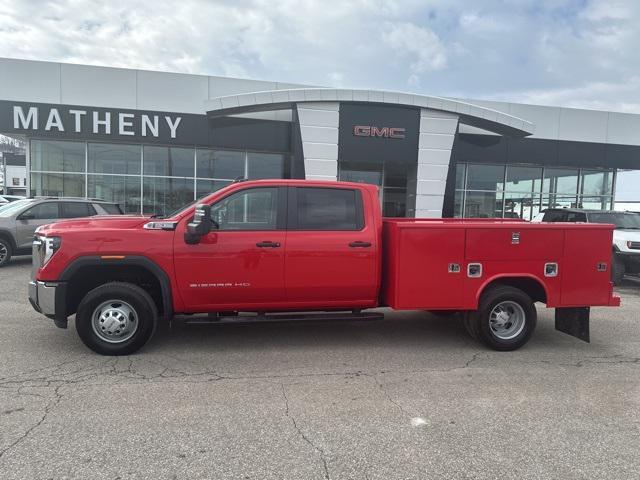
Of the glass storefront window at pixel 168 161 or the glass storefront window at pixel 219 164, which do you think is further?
the glass storefront window at pixel 219 164

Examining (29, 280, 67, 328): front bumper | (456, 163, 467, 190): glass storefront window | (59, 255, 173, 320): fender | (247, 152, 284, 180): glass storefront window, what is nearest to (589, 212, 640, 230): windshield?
(456, 163, 467, 190): glass storefront window

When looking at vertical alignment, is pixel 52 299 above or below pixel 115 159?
below

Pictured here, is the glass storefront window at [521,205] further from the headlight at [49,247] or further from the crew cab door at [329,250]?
the headlight at [49,247]

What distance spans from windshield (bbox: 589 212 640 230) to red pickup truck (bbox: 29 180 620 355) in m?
7.05

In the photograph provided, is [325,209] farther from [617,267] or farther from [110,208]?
[110,208]

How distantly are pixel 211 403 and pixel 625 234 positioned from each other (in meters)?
10.7

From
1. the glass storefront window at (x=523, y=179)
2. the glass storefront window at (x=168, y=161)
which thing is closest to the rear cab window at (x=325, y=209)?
the glass storefront window at (x=168, y=161)

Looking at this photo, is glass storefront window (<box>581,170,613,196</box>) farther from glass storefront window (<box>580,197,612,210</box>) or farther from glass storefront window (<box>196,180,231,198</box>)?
glass storefront window (<box>196,180,231,198</box>)

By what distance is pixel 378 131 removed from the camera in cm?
1686

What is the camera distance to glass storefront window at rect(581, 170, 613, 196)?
22734mm

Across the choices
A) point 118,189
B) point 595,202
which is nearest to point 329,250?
point 118,189

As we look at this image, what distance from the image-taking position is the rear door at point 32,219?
36.8 ft

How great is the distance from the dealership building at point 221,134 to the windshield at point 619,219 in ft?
20.6

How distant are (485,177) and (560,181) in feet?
13.7
